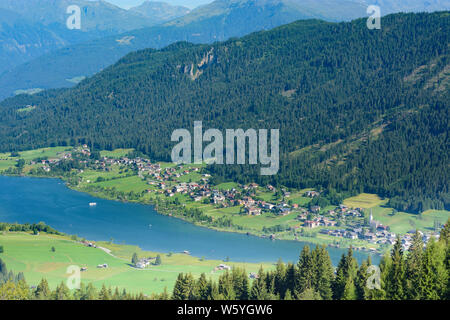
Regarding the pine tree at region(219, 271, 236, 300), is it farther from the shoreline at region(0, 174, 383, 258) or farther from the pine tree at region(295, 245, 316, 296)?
the shoreline at region(0, 174, 383, 258)

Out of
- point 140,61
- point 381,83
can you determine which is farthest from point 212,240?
point 140,61

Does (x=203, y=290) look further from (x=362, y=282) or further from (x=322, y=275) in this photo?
(x=362, y=282)

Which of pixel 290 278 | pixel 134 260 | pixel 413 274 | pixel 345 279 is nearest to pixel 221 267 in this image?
pixel 134 260

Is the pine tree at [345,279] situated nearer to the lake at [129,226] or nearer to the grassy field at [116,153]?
the lake at [129,226]

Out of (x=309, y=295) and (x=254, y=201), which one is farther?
(x=254, y=201)

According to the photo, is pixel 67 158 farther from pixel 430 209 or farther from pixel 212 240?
pixel 430 209
